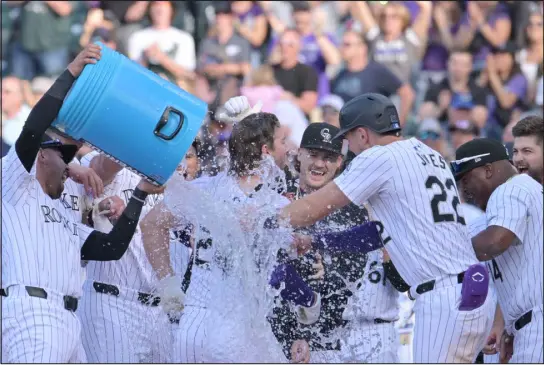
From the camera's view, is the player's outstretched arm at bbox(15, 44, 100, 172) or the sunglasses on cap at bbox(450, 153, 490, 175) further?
the sunglasses on cap at bbox(450, 153, 490, 175)

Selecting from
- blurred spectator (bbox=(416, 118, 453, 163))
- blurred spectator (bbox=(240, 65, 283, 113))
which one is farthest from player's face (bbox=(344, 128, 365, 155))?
blurred spectator (bbox=(240, 65, 283, 113))

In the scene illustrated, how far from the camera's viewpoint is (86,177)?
7.45 m

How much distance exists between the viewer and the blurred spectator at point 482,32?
14.3 metres

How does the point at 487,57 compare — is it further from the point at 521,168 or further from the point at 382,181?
the point at 382,181

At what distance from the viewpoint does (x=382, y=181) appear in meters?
6.92

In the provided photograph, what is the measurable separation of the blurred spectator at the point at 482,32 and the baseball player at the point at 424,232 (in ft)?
24.9

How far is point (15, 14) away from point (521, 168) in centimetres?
851

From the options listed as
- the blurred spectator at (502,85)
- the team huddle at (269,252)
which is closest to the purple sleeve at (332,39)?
the blurred spectator at (502,85)

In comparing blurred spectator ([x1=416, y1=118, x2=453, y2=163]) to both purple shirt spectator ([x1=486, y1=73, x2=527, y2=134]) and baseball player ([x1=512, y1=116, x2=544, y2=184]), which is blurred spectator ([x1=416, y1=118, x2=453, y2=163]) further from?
baseball player ([x1=512, y1=116, x2=544, y2=184])

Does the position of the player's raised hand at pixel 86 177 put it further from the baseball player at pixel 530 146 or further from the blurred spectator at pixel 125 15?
the blurred spectator at pixel 125 15

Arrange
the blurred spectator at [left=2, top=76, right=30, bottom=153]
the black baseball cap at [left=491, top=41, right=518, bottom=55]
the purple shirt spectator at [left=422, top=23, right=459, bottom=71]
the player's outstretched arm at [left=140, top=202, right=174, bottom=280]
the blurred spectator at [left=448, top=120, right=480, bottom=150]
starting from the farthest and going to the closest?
1. the purple shirt spectator at [left=422, top=23, right=459, bottom=71]
2. the black baseball cap at [left=491, top=41, right=518, bottom=55]
3. the blurred spectator at [left=2, top=76, right=30, bottom=153]
4. the blurred spectator at [left=448, top=120, right=480, bottom=150]
5. the player's outstretched arm at [left=140, top=202, right=174, bottom=280]

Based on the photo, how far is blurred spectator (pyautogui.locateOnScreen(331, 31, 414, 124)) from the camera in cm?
1353

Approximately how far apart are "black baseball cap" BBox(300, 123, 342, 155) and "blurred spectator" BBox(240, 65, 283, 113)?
3.99 m

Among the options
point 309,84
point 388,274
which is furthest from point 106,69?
point 309,84
